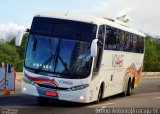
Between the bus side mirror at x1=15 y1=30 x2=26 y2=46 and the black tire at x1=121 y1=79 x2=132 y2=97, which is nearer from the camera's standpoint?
the bus side mirror at x1=15 y1=30 x2=26 y2=46

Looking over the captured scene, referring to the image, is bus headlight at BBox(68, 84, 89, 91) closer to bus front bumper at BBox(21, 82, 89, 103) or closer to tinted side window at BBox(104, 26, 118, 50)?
bus front bumper at BBox(21, 82, 89, 103)

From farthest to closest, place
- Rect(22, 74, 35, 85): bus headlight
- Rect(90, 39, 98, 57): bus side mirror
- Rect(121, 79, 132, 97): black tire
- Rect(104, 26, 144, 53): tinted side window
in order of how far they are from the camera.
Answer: Rect(121, 79, 132, 97): black tire → Rect(104, 26, 144, 53): tinted side window → Rect(22, 74, 35, 85): bus headlight → Rect(90, 39, 98, 57): bus side mirror

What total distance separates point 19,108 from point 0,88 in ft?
25.3

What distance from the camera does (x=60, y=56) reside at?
18.1m

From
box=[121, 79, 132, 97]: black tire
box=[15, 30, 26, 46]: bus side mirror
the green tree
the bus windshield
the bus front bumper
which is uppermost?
box=[15, 30, 26, 46]: bus side mirror

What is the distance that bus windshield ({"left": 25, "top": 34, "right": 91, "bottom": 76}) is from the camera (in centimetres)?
1802

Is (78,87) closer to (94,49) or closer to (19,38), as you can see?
(94,49)

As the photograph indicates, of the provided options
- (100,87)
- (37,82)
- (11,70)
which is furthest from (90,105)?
(11,70)

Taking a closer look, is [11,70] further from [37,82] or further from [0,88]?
[37,82]

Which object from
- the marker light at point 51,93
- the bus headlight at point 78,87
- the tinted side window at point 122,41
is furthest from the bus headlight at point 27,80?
the tinted side window at point 122,41

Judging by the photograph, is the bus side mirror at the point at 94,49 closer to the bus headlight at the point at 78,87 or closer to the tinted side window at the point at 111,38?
the bus headlight at the point at 78,87

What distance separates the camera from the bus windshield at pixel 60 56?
1802cm

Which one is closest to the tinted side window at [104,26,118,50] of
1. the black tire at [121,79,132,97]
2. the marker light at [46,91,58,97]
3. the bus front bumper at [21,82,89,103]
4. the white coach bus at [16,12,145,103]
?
the white coach bus at [16,12,145,103]

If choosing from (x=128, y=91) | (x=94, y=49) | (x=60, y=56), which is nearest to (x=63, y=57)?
(x=60, y=56)
